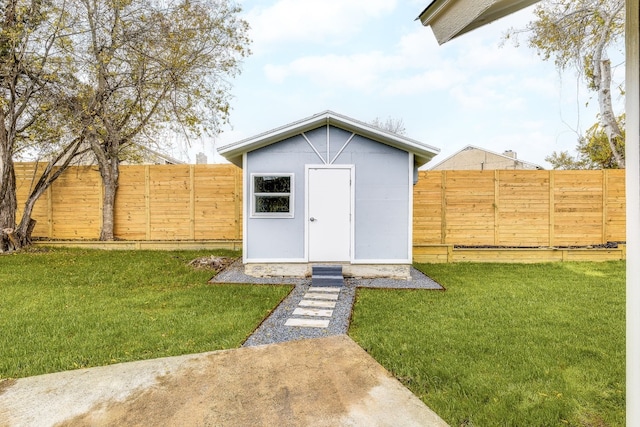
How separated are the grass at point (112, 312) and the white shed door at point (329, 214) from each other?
114 centimetres

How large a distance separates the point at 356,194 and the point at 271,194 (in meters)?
1.62

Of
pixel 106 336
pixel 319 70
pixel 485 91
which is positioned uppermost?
pixel 319 70

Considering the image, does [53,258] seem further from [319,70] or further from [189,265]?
[319,70]

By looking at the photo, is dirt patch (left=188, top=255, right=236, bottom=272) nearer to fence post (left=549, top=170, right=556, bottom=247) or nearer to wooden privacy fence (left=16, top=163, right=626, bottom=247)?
wooden privacy fence (left=16, top=163, right=626, bottom=247)

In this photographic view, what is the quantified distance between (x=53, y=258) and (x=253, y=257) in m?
4.82

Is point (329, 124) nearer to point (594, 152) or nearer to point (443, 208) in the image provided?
point (443, 208)

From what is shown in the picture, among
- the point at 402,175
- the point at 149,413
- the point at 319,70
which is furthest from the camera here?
the point at 319,70

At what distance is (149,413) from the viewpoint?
1.93 meters

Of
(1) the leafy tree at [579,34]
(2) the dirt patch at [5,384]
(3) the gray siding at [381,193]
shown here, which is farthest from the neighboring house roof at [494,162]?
(2) the dirt patch at [5,384]

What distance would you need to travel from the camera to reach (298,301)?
4.88 metres

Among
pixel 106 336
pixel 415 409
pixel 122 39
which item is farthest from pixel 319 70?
pixel 415 409

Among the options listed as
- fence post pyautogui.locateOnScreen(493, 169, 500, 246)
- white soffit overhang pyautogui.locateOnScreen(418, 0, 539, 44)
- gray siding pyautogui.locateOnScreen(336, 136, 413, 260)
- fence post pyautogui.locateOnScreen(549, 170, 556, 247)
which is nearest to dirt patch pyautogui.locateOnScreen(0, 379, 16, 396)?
white soffit overhang pyautogui.locateOnScreen(418, 0, 539, 44)

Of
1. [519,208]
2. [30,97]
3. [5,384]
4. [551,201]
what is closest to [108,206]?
[30,97]

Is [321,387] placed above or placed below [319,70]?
below
